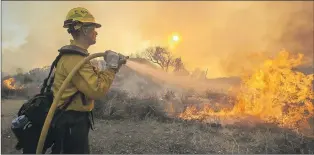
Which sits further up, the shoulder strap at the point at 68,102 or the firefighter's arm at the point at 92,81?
the firefighter's arm at the point at 92,81

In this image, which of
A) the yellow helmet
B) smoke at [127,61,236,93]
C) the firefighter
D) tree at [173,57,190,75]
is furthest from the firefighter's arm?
tree at [173,57,190,75]

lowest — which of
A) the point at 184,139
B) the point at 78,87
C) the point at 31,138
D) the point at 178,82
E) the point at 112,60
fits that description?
the point at 184,139

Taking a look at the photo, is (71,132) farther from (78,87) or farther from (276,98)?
(276,98)

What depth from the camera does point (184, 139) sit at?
7629mm

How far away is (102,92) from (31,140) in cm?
100

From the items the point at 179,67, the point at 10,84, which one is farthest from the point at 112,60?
the point at 179,67

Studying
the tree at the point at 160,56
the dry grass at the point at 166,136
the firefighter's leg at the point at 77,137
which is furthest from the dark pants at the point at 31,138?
the tree at the point at 160,56

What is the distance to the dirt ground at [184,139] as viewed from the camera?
281 inches

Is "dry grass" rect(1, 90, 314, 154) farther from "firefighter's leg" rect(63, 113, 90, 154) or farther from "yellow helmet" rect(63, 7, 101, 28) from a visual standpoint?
"yellow helmet" rect(63, 7, 101, 28)

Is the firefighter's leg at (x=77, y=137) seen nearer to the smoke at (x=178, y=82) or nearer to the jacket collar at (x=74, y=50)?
the jacket collar at (x=74, y=50)

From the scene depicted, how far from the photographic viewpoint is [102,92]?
3.29 metres

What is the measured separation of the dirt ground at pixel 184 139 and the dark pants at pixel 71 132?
366 centimetres

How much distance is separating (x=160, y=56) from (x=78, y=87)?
19.2m

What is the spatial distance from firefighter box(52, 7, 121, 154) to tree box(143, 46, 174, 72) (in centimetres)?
1807
